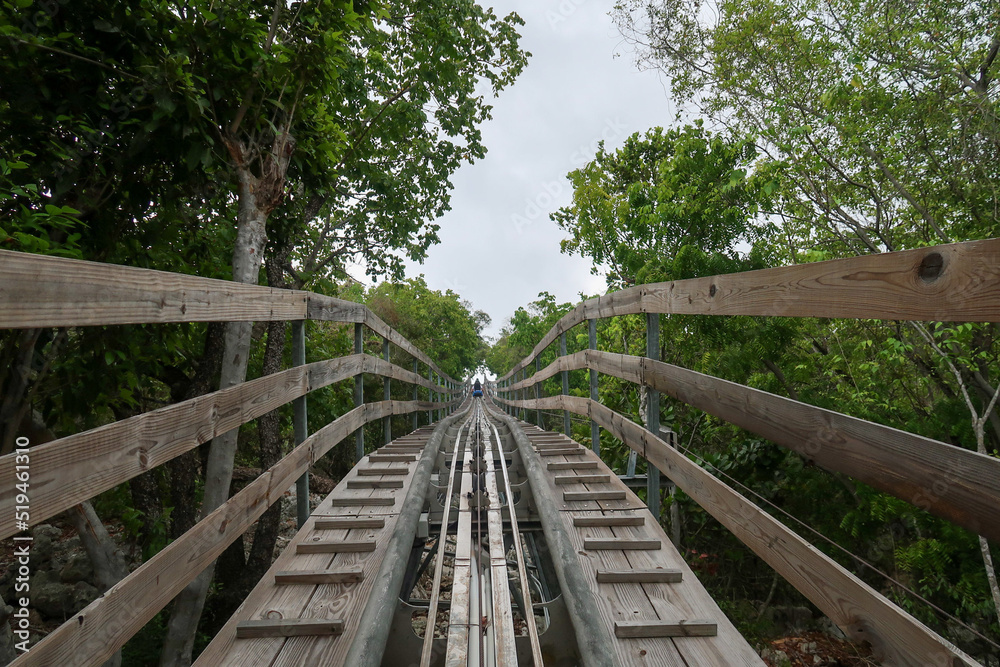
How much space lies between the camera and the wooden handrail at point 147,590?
1.18 metres

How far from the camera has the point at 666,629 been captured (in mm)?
2014

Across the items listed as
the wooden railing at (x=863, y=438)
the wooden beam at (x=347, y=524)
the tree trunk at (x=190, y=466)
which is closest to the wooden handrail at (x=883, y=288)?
the wooden railing at (x=863, y=438)

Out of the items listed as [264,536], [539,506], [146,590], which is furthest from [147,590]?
[264,536]

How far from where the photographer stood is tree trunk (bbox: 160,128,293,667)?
3.25 meters

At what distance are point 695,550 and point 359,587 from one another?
752cm

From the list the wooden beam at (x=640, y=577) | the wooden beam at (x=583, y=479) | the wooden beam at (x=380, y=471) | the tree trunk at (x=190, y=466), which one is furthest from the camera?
the tree trunk at (x=190, y=466)

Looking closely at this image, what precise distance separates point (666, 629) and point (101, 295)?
6.78 feet

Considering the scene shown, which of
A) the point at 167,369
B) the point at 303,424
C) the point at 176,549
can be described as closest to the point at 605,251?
the point at 167,369

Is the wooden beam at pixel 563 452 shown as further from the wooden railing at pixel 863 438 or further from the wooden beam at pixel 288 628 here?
the wooden beam at pixel 288 628

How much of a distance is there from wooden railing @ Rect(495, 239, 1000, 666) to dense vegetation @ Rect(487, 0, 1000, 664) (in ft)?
13.5

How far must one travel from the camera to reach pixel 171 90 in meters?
3.23

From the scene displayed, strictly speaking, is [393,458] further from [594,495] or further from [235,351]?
[594,495]

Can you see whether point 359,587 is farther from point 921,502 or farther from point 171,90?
point 171,90

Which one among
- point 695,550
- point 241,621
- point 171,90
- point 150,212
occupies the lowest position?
point 695,550
